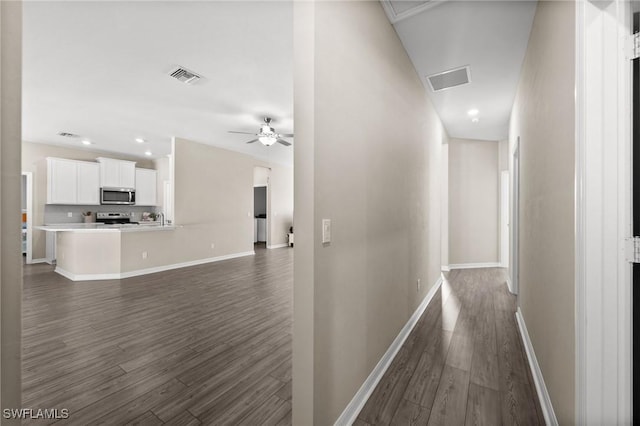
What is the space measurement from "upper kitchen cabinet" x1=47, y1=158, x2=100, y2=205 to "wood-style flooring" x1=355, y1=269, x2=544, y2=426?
7.93 metres

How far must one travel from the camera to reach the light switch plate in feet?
4.38

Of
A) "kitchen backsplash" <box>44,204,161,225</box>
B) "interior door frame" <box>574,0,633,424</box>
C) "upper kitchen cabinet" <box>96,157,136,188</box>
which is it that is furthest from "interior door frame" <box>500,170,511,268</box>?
"kitchen backsplash" <box>44,204,161,225</box>

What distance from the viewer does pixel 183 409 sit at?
65.6 inches

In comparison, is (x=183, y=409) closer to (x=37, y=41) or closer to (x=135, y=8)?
(x=135, y=8)

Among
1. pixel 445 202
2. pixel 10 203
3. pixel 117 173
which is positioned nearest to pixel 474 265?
pixel 445 202

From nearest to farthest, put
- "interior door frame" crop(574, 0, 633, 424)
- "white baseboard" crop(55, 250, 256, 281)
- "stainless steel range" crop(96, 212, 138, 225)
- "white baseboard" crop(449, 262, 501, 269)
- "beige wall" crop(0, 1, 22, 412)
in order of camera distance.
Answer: "beige wall" crop(0, 1, 22, 412) < "interior door frame" crop(574, 0, 633, 424) < "white baseboard" crop(55, 250, 256, 281) < "white baseboard" crop(449, 262, 501, 269) < "stainless steel range" crop(96, 212, 138, 225)

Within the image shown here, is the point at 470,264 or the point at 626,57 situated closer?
the point at 626,57

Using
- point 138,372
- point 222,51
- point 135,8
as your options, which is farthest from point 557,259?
point 135,8

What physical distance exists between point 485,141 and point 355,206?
5.38m

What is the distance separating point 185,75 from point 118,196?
18.4ft

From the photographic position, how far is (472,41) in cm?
248

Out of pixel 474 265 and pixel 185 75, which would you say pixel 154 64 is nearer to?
pixel 185 75

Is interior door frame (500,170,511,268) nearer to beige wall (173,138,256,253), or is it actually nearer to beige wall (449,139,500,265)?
beige wall (449,139,500,265)

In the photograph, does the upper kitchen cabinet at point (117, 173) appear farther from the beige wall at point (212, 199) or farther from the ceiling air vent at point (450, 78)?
the ceiling air vent at point (450, 78)
